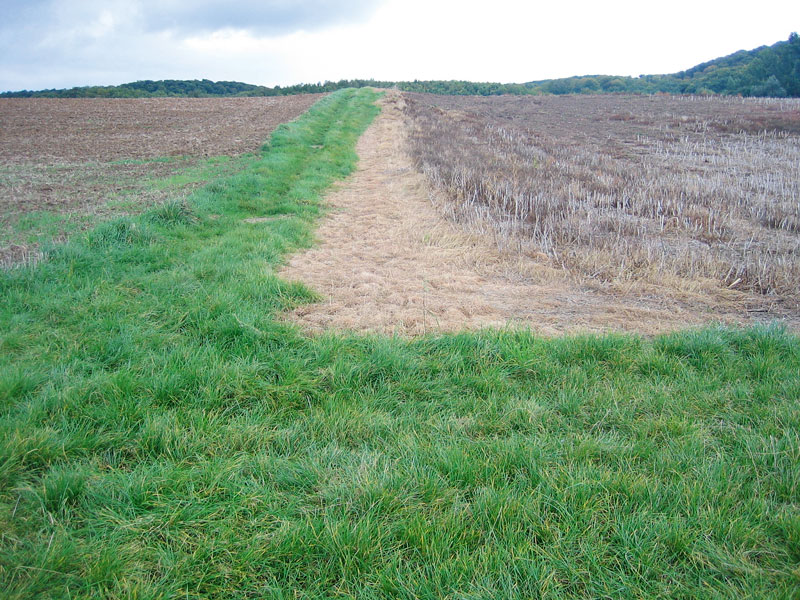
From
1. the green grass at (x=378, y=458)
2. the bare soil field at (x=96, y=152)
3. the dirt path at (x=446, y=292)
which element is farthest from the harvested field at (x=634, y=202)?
the bare soil field at (x=96, y=152)

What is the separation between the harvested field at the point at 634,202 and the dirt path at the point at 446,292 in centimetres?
45

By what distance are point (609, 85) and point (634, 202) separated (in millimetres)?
73699

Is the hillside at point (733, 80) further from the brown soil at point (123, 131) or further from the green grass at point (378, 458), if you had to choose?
the green grass at point (378, 458)

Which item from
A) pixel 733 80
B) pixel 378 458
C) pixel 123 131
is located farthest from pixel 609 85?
pixel 378 458

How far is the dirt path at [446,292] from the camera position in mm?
5082

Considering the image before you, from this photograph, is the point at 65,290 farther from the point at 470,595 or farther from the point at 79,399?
the point at 470,595

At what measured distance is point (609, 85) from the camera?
236 ft

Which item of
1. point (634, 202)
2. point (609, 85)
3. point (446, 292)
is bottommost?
point (446, 292)

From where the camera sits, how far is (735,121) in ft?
84.9

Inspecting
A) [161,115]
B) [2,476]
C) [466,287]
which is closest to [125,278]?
[2,476]

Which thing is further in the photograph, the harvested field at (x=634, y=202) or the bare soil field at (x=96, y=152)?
the bare soil field at (x=96, y=152)

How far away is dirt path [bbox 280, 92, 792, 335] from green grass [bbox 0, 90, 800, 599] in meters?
0.62

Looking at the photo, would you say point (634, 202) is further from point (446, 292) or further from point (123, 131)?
point (123, 131)

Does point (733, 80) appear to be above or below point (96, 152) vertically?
above
